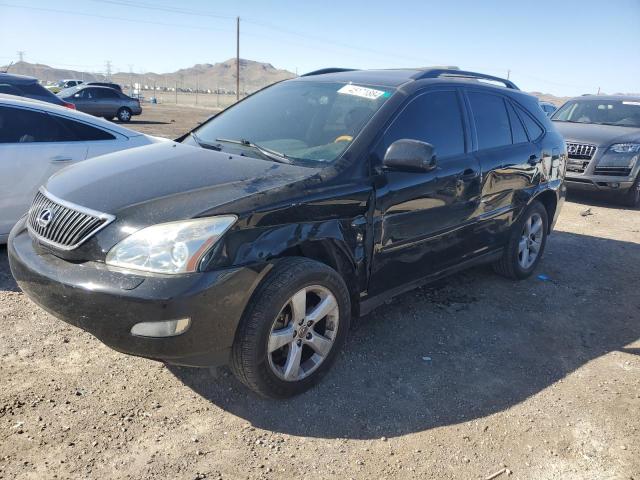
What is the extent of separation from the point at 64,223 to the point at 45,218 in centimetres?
22

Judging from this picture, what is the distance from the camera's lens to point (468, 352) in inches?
144

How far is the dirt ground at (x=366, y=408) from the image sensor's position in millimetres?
2498

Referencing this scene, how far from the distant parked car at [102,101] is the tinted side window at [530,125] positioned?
2083 centimetres

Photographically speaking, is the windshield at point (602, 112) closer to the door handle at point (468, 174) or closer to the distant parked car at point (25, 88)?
the door handle at point (468, 174)

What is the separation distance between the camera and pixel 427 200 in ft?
11.7

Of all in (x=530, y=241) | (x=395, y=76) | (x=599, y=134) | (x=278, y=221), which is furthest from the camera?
(x=599, y=134)

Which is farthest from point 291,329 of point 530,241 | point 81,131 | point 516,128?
point 81,131

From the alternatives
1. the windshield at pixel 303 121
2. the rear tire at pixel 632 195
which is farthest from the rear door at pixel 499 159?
the rear tire at pixel 632 195

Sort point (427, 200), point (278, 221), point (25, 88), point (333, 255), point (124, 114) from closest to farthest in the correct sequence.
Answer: point (278, 221) → point (333, 255) → point (427, 200) → point (25, 88) → point (124, 114)

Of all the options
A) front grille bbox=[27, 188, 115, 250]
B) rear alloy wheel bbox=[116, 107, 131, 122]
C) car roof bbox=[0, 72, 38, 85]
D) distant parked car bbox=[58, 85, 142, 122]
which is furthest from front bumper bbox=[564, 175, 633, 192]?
rear alloy wheel bbox=[116, 107, 131, 122]

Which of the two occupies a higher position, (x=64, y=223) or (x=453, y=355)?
(x=64, y=223)

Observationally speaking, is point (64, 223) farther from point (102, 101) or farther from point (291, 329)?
point (102, 101)

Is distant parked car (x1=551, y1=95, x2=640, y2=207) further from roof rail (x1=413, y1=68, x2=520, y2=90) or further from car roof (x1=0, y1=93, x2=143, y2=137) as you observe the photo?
car roof (x1=0, y1=93, x2=143, y2=137)

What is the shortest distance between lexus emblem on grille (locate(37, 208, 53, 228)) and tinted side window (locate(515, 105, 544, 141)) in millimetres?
4015
